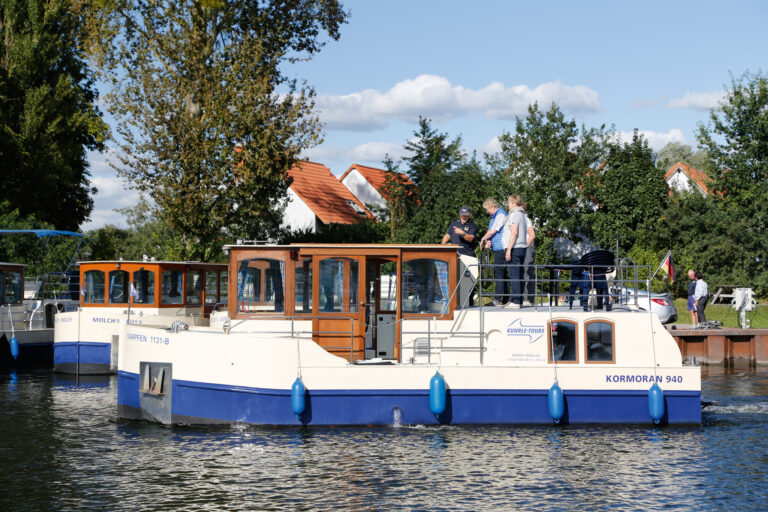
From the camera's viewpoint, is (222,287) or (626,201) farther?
(626,201)

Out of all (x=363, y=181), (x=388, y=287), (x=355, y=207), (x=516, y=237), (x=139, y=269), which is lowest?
(x=388, y=287)

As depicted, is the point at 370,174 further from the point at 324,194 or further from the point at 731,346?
the point at 731,346

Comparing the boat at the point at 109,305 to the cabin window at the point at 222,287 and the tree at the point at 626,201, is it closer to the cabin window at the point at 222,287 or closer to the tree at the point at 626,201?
the cabin window at the point at 222,287

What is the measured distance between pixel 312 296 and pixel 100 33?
2065 centimetres

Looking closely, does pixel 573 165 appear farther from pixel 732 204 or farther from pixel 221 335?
pixel 221 335

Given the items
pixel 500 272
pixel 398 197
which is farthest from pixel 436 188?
pixel 500 272

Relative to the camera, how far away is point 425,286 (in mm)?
16641

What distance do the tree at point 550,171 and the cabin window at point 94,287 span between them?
20723mm

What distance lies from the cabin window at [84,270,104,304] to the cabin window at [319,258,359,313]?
10953 mm

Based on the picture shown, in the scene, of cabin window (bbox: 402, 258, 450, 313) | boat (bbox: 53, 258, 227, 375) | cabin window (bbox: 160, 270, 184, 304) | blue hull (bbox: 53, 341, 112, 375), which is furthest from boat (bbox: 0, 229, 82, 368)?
cabin window (bbox: 402, 258, 450, 313)

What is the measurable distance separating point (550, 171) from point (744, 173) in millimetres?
8415

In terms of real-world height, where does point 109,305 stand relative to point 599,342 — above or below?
above

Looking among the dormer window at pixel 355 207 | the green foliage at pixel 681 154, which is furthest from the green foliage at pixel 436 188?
the green foliage at pixel 681 154

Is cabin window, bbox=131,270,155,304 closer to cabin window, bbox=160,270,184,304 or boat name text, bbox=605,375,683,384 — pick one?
cabin window, bbox=160,270,184,304
